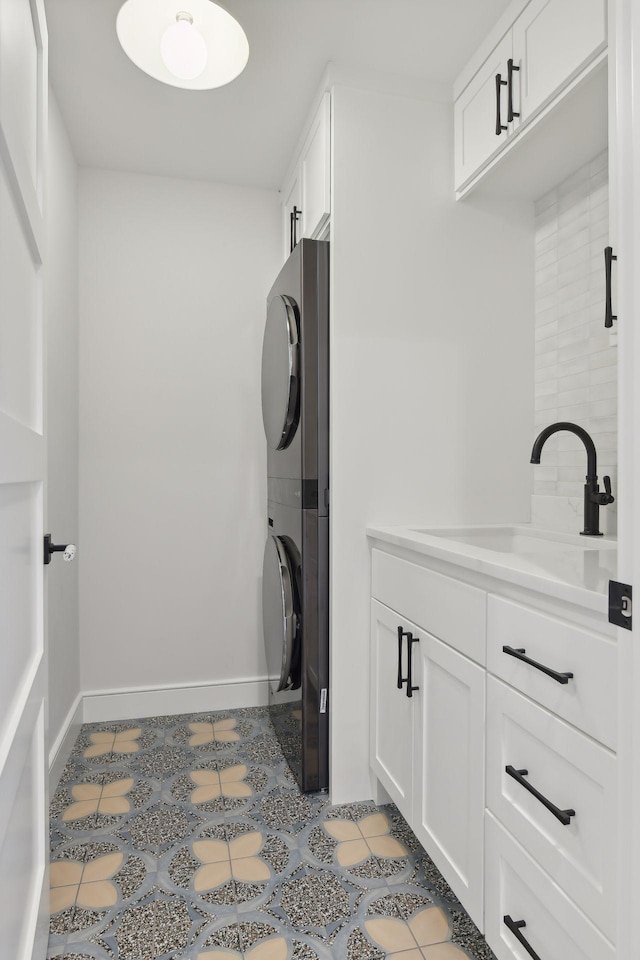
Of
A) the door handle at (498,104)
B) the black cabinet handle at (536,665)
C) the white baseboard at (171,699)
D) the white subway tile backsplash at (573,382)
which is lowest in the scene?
the white baseboard at (171,699)

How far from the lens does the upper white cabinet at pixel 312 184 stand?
1982 millimetres

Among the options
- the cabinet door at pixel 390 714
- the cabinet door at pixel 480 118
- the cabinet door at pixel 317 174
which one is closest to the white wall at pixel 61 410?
the cabinet door at pixel 317 174

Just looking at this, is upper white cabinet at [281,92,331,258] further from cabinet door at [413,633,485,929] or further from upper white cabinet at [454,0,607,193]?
cabinet door at [413,633,485,929]

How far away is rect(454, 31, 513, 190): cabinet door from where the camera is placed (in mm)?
1700

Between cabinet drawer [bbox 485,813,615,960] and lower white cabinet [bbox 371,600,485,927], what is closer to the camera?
cabinet drawer [bbox 485,813,615,960]

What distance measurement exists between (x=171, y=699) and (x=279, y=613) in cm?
101

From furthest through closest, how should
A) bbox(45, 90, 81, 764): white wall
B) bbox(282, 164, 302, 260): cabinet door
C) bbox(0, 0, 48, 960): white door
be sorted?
bbox(282, 164, 302, 260): cabinet door, bbox(45, 90, 81, 764): white wall, bbox(0, 0, 48, 960): white door

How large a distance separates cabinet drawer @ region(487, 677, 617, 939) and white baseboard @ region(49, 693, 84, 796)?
1.52 m

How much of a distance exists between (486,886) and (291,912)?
521mm

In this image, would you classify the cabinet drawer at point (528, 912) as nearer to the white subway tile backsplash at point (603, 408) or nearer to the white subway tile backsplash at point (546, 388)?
the white subway tile backsplash at point (603, 408)

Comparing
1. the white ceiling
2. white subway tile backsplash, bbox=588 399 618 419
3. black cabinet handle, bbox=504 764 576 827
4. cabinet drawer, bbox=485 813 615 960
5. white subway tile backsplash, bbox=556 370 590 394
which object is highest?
the white ceiling

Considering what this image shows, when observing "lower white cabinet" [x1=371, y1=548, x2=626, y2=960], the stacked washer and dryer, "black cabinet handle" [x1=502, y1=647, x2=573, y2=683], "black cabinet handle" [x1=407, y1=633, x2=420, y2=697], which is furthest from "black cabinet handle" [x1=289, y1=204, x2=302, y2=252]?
Result: "black cabinet handle" [x1=502, y1=647, x2=573, y2=683]

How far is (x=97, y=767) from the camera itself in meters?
2.20

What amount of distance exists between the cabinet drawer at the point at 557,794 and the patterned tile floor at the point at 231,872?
0.49 metres
